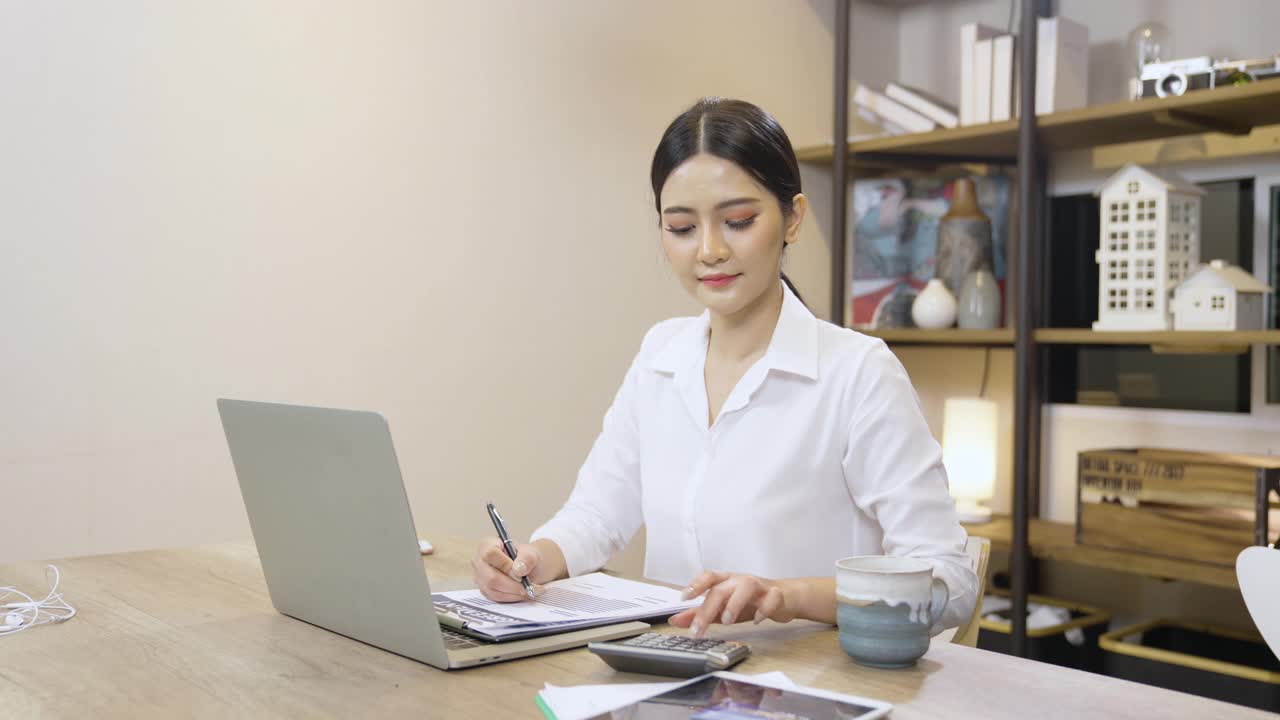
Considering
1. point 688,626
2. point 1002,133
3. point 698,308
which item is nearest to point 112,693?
point 688,626

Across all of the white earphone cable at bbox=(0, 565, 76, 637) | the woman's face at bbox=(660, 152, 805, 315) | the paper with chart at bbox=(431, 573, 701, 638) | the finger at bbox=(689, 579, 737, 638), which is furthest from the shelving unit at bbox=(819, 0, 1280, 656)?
the white earphone cable at bbox=(0, 565, 76, 637)

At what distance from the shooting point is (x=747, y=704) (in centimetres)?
89

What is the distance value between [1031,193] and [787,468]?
1783 mm

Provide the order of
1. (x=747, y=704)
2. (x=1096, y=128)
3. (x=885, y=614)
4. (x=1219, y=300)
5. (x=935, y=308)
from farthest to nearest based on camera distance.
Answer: (x=935, y=308)
(x=1096, y=128)
(x=1219, y=300)
(x=885, y=614)
(x=747, y=704)

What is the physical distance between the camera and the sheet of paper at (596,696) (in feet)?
2.97

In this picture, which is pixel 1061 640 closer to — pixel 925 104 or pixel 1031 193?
pixel 1031 193

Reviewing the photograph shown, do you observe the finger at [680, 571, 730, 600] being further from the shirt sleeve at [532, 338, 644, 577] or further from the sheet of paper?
the shirt sleeve at [532, 338, 644, 577]

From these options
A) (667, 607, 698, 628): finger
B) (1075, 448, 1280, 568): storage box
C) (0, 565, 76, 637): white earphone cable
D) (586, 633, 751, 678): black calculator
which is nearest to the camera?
(586, 633, 751, 678): black calculator

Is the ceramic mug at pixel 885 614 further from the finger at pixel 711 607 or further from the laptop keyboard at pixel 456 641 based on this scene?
the laptop keyboard at pixel 456 641

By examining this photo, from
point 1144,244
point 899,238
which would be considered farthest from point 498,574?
point 899,238

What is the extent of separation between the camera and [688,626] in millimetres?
1128

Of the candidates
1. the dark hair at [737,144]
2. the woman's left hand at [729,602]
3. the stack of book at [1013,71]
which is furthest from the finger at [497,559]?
the stack of book at [1013,71]

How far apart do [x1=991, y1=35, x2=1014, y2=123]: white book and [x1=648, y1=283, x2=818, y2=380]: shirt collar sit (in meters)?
1.76

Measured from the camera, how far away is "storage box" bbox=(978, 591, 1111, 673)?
294 cm
